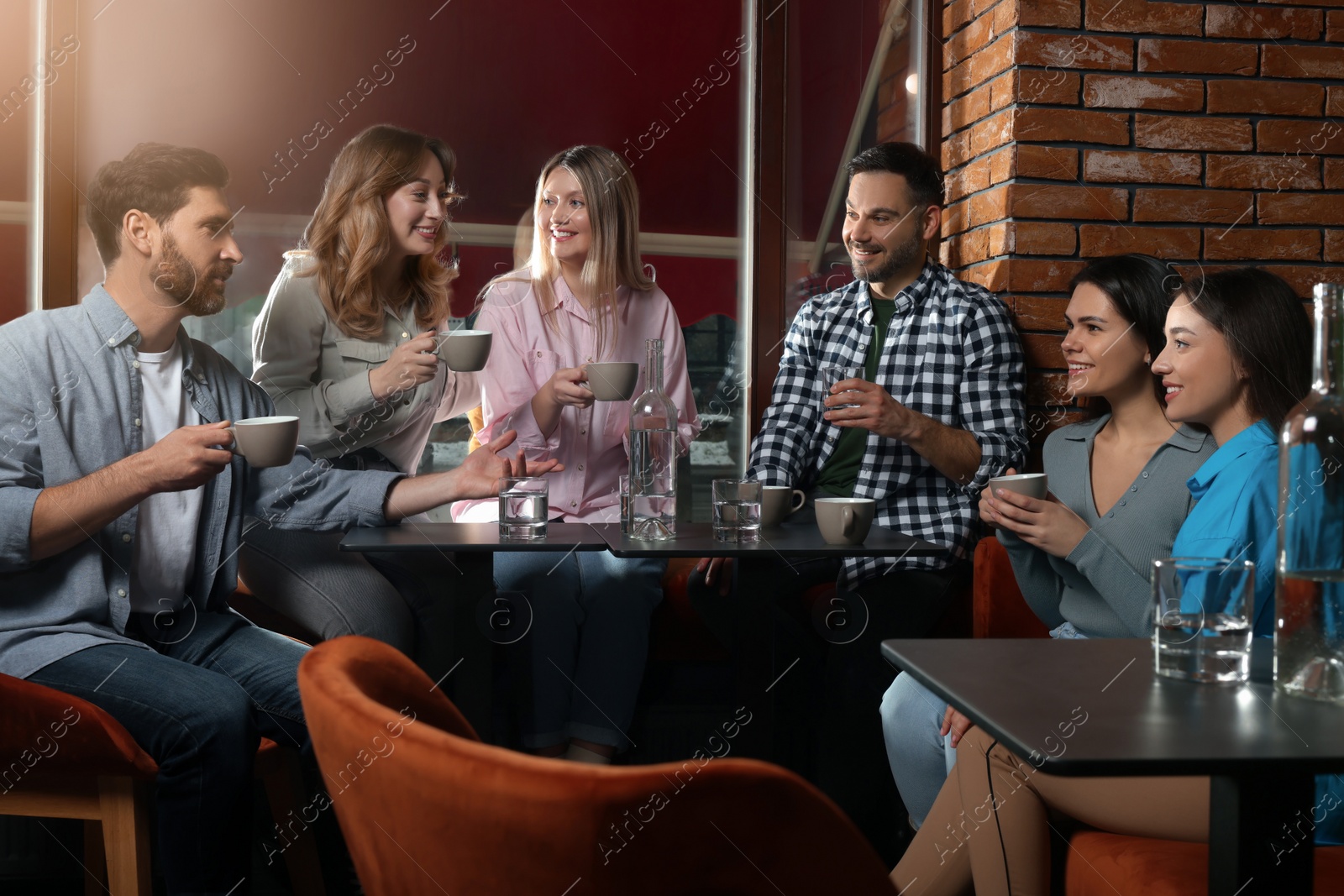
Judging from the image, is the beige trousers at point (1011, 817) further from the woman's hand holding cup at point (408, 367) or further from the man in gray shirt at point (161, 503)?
the woman's hand holding cup at point (408, 367)

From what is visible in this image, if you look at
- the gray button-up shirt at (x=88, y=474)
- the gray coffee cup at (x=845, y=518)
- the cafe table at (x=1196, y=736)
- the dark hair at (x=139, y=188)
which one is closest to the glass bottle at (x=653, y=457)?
the gray coffee cup at (x=845, y=518)

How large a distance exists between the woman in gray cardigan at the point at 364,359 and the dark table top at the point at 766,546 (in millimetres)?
531

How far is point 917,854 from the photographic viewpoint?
1590 mm

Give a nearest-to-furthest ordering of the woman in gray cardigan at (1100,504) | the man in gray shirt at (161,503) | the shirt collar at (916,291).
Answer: the man in gray shirt at (161,503) < the woman in gray cardigan at (1100,504) < the shirt collar at (916,291)

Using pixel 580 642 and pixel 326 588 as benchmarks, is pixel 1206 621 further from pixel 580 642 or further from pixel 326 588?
pixel 326 588

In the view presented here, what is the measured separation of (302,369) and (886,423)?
4.39ft

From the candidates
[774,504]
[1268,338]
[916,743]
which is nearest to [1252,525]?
[1268,338]

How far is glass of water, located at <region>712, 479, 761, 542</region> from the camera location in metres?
2.01

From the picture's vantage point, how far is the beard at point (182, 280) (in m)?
1.94

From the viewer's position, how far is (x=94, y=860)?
6.13ft

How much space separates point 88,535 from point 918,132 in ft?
7.94

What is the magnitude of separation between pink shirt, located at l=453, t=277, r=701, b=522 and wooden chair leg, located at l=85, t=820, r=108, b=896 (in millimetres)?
1060

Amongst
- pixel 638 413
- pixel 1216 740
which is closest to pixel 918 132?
pixel 638 413

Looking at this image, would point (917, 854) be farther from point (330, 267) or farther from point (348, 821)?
point (330, 267)
